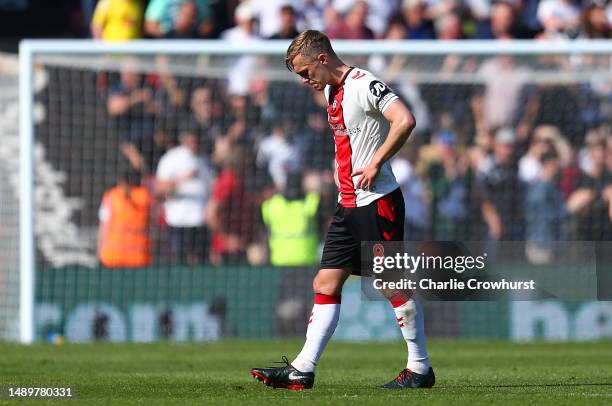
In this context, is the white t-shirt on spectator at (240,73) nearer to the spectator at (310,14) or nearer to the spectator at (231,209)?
the spectator at (231,209)

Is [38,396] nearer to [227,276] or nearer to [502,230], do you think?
[227,276]

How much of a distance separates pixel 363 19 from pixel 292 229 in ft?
11.7

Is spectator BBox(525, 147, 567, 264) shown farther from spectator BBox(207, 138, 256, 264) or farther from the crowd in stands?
spectator BBox(207, 138, 256, 264)

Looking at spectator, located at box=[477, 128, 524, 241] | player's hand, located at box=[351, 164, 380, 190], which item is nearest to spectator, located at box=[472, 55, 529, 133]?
spectator, located at box=[477, 128, 524, 241]

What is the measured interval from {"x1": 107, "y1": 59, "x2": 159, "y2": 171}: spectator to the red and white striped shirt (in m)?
7.86

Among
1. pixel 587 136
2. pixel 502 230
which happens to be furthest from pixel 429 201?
pixel 587 136

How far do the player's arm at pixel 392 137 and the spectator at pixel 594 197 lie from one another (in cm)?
826

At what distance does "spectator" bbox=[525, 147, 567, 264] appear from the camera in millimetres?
16312

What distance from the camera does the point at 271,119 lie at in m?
16.6

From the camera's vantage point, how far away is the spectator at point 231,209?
54.0 ft

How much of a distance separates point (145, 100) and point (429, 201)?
3.61 m

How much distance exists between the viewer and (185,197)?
16.5m

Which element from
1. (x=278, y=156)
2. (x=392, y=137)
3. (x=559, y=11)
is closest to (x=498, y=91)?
(x=559, y=11)

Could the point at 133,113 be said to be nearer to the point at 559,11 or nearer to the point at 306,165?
the point at 306,165
